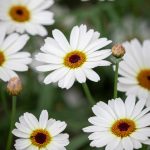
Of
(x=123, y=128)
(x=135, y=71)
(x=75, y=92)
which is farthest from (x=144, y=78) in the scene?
(x=75, y=92)

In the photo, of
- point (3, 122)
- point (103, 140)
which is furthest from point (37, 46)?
point (103, 140)

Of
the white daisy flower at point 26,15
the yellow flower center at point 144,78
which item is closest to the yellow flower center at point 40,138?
the yellow flower center at point 144,78

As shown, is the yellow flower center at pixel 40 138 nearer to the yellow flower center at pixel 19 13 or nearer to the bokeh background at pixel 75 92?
the bokeh background at pixel 75 92

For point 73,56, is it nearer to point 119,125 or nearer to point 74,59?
point 74,59

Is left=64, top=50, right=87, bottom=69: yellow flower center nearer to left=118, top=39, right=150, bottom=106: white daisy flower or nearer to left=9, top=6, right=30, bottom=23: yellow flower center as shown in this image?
left=118, top=39, right=150, bottom=106: white daisy flower

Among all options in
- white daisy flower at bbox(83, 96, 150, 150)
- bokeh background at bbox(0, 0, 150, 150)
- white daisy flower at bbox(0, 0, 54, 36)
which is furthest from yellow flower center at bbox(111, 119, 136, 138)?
white daisy flower at bbox(0, 0, 54, 36)

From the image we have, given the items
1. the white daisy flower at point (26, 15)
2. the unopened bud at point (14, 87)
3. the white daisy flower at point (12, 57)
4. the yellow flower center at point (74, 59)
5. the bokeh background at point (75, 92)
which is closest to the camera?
the unopened bud at point (14, 87)

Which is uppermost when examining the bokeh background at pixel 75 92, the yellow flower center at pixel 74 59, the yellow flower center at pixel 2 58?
the bokeh background at pixel 75 92

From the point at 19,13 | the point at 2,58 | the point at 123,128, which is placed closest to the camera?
the point at 123,128
